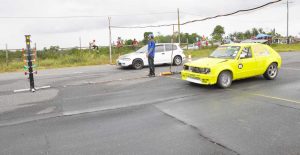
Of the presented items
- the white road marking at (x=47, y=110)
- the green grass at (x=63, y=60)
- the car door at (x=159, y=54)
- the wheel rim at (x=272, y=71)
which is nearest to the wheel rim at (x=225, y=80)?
the wheel rim at (x=272, y=71)

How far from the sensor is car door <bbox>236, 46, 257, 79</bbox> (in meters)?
9.46

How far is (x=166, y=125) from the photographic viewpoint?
5602 millimetres

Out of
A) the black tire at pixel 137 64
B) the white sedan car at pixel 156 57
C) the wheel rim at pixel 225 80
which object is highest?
the white sedan car at pixel 156 57

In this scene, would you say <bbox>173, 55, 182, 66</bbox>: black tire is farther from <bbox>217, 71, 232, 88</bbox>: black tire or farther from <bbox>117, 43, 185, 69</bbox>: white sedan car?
<bbox>217, 71, 232, 88</bbox>: black tire

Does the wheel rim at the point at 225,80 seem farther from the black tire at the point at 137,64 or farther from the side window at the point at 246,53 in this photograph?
the black tire at the point at 137,64

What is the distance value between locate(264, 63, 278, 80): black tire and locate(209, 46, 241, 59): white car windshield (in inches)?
63.1

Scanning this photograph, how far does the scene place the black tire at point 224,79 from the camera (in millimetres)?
9023

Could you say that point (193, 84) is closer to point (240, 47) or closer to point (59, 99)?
point (240, 47)

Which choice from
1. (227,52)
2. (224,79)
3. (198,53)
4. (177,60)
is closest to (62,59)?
(177,60)

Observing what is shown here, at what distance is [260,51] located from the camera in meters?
10.2

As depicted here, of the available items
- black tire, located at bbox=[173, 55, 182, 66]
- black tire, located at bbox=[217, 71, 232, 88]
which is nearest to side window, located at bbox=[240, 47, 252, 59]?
black tire, located at bbox=[217, 71, 232, 88]

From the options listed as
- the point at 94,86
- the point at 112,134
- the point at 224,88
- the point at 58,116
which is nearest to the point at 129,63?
the point at 94,86

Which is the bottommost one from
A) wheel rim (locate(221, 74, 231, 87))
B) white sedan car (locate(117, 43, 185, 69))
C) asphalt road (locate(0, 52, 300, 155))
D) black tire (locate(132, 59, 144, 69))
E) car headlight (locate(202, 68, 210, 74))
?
asphalt road (locate(0, 52, 300, 155))

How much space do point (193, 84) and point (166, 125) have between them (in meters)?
4.59
